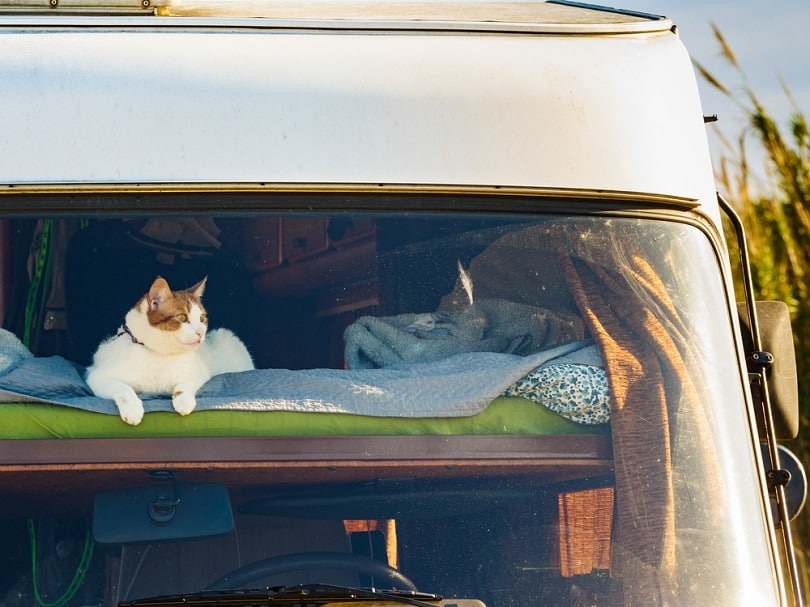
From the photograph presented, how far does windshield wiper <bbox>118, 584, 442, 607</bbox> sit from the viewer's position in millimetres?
2316

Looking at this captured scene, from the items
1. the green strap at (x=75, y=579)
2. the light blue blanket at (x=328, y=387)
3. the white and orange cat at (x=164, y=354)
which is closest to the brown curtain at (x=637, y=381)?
the light blue blanket at (x=328, y=387)

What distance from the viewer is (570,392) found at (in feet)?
8.73

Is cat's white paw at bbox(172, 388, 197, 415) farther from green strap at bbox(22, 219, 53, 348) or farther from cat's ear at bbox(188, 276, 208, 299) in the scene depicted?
green strap at bbox(22, 219, 53, 348)

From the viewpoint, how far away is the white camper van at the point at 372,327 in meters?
2.50

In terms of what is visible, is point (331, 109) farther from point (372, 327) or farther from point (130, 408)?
point (130, 408)

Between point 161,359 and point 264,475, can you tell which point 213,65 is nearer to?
point 161,359

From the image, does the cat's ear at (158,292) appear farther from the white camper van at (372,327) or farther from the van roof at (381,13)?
the van roof at (381,13)

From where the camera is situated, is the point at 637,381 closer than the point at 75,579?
No

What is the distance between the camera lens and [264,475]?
2.54 m

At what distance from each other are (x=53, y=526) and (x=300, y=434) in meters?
0.59

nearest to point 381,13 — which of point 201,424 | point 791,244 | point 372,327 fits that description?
point 372,327

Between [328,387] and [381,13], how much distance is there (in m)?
1.13

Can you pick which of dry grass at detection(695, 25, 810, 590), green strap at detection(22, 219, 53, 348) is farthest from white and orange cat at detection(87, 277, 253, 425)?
dry grass at detection(695, 25, 810, 590)

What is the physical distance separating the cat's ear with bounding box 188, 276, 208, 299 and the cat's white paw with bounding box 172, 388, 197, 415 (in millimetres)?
230
